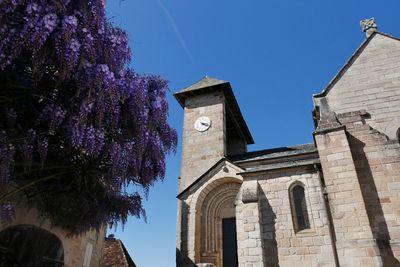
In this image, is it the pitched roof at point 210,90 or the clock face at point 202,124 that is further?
the pitched roof at point 210,90

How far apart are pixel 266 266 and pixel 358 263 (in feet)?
8.88

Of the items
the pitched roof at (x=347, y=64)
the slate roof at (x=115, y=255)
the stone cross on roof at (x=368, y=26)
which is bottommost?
the slate roof at (x=115, y=255)

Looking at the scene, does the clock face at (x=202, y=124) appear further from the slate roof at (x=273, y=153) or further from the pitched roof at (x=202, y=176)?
the pitched roof at (x=202, y=176)

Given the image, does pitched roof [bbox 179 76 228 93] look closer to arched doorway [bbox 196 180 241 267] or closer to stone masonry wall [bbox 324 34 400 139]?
arched doorway [bbox 196 180 241 267]

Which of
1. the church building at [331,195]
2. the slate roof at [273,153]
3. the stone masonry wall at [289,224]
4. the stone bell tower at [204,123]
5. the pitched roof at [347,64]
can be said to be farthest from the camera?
the stone bell tower at [204,123]

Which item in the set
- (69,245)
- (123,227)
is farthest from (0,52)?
(69,245)

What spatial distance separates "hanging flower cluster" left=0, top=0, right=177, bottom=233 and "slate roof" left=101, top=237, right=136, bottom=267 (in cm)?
969

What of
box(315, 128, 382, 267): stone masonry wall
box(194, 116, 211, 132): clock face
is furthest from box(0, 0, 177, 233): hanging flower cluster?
box(194, 116, 211, 132): clock face

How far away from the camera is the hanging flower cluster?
5.22 meters

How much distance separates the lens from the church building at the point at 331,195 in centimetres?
847

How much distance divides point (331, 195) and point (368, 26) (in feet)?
24.4

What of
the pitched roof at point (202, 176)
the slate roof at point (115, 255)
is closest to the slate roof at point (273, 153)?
the pitched roof at point (202, 176)

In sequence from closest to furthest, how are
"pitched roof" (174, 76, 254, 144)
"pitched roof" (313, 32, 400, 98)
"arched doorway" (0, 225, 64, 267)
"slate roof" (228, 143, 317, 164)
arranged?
"arched doorway" (0, 225, 64, 267)
"pitched roof" (313, 32, 400, 98)
"slate roof" (228, 143, 317, 164)
"pitched roof" (174, 76, 254, 144)

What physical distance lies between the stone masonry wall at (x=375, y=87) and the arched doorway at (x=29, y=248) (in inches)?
399
